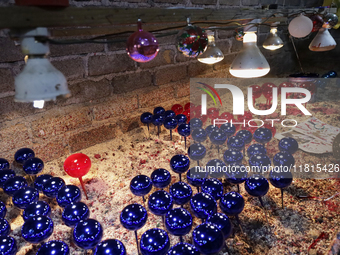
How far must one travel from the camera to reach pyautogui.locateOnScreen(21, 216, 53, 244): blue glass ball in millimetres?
762

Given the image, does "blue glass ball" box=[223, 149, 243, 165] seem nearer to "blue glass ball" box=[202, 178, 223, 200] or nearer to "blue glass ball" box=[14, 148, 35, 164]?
"blue glass ball" box=[202, 178, 223, 200]

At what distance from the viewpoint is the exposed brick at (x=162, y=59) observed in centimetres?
164

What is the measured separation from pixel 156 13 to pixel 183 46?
0.15 m

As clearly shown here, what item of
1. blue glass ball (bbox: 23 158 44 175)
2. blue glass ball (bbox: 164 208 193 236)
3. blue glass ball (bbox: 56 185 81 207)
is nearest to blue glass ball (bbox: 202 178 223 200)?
blue glass ball (bbox: 164 208 193 236)

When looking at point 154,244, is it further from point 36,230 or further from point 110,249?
point 36,230

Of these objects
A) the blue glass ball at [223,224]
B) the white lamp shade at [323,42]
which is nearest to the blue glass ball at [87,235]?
the blue glass ball at [223,224]

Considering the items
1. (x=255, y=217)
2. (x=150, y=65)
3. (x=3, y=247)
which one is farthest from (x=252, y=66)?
(x=3, y=247)

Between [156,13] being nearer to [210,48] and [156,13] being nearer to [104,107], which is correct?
[210,48]

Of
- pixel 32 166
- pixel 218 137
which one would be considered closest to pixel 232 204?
pixel 218 137

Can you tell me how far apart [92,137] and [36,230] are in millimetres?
785

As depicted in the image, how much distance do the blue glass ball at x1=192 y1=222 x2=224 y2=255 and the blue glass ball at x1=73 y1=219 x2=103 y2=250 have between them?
0.99 feet

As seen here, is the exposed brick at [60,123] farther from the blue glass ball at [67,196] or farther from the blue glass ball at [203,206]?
the blue glass ball at [203,206]

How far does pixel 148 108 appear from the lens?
172 centimetres

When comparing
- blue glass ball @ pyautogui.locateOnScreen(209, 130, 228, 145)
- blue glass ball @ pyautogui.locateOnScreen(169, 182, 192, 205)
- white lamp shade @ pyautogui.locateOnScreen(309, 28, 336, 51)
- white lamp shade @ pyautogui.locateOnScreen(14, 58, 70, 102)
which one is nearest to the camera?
white lamp shade @ pyautogui.locateOnScreen(14, 58, 70, 102)
